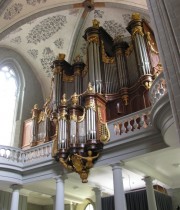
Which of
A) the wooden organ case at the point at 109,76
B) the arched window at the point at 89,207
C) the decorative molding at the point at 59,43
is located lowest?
the arched window at the point at 89,207

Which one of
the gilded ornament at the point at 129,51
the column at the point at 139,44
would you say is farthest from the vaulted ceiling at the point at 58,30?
the gilded ornament at the point at 129,51

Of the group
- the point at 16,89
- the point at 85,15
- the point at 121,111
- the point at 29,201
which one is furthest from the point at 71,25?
the point at 29,201

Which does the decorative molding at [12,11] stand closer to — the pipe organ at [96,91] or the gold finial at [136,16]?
the pipe organ at [96,91]

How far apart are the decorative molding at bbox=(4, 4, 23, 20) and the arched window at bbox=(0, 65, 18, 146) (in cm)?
290

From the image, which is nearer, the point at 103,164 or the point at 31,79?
the point at 103,164

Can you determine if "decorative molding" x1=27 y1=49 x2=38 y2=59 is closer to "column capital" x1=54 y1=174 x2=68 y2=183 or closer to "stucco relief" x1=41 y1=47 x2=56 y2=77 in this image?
"stucco relief" x1=41 y1=47 x2=56 y2=77

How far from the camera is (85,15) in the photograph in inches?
529

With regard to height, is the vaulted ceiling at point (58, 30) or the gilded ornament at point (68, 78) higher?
the vaulted ceiling at point (58, 30)

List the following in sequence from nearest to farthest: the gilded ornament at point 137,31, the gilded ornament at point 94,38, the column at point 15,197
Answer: the column at point 15,197
the gilded ornament at point 137,31
the gilded ornament at point 94,38

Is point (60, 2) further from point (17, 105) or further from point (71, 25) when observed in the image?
point (17, 105)

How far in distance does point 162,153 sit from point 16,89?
859cm

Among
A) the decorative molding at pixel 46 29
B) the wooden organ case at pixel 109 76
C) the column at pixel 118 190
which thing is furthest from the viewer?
the decorative molding at pixel 46 29

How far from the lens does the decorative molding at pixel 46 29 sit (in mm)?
13363

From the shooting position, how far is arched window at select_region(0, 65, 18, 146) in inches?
516
